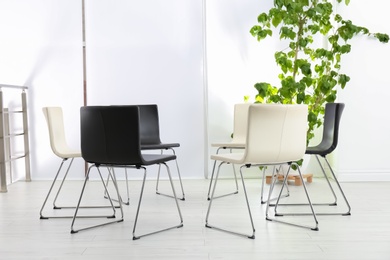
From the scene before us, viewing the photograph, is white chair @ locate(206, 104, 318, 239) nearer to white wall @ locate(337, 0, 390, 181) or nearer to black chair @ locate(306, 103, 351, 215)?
black chair @ locate(306, 103, 351, 215)

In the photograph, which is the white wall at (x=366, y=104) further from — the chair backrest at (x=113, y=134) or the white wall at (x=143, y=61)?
the chair backrest at (x=113, y=134)

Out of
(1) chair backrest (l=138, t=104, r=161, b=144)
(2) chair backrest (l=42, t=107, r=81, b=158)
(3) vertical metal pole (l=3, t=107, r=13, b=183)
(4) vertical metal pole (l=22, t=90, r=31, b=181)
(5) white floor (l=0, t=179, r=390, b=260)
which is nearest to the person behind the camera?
(5) white floor (l=0, t=179, r=390, b=260)

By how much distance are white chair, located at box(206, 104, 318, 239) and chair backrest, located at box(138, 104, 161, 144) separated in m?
1.38

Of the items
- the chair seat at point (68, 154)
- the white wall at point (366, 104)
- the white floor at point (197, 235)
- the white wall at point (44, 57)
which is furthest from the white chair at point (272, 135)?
the white wall at point (44, 57)

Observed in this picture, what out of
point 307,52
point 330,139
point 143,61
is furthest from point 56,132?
point 307,52

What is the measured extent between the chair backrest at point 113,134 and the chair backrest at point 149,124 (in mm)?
1323

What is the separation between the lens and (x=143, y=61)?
4.68 meters

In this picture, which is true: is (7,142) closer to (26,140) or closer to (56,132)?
(26,140)

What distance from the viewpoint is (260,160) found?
2592mm

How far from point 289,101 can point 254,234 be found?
1928 millimetres

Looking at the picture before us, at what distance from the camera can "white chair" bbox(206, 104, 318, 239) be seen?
252 centimetres

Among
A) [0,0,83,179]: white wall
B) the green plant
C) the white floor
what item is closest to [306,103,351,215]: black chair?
the white floor

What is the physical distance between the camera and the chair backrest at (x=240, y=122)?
13.2 feet

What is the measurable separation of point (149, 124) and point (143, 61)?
0.99 metres
